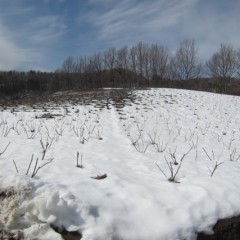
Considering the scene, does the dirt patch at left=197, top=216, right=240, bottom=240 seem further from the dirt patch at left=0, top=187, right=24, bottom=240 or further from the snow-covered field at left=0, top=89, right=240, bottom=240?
the dirt patch at left=0, top=187, right=24, bottom=240

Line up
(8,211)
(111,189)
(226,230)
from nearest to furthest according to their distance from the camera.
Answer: (8,211)
(226,230)
(111,189)

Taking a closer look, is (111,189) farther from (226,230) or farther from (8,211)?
(226,230)

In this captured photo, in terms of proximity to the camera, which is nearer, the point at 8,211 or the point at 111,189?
the point at 8,211

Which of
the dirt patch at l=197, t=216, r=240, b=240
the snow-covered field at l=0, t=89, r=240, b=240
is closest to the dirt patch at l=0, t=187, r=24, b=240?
the snow-covered field at l=0, t=89, r=240, b=240

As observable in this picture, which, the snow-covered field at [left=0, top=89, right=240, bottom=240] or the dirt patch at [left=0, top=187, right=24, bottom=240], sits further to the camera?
the snow-covered field at [left=0, top=89, right=240, bottom=240]

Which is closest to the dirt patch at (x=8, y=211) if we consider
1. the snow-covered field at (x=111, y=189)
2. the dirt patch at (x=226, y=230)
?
the snow-covered field at (x=111, y=189)

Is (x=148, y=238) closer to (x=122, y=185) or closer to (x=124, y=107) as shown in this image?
(x=122, y=185)

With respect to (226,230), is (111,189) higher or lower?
higher

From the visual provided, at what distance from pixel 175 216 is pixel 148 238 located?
481 millimetres

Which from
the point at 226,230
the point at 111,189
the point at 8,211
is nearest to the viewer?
the point at 8,211

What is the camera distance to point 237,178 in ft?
15.6

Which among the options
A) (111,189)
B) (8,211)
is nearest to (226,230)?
(111,189)

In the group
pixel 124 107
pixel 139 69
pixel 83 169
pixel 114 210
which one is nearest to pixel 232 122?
pixel 124 107

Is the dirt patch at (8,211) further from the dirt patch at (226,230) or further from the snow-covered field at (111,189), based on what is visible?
the dirt patch at (226,230)
